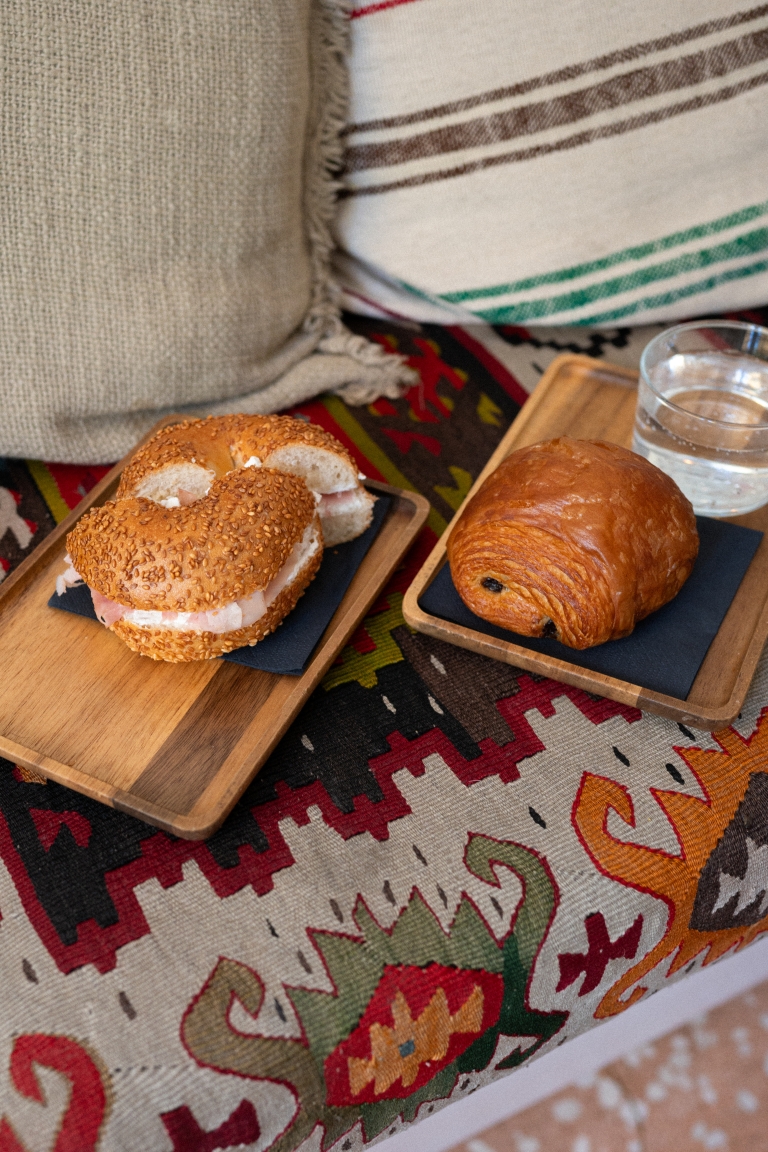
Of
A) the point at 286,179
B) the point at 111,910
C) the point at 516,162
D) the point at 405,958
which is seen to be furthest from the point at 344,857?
the point at 516,162

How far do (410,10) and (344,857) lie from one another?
1.06 m

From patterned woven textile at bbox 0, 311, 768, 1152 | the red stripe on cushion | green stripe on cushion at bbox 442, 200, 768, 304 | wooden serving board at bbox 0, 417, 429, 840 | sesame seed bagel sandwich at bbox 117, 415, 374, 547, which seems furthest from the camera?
green stripe on cushion at bbox 442, 200, 768, 304

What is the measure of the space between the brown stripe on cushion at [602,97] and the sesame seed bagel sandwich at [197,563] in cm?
62

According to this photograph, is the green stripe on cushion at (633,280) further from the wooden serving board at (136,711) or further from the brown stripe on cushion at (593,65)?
the wooden serving board at (136,711)

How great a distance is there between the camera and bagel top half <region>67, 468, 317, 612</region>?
891 mm

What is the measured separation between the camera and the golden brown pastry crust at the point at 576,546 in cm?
90

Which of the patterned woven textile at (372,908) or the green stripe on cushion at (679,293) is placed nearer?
the patterned woven textile at (372,908)

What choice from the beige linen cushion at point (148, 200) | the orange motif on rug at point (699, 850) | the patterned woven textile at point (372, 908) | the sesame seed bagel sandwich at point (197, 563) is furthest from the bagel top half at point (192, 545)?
the orange motif on rug at point (699, 850)

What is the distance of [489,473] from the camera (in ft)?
3.77

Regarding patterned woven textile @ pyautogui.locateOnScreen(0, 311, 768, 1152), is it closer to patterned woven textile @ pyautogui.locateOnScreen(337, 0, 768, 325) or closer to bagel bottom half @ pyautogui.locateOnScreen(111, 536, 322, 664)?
bagel bottom half @ pyautogui.locateOnScreen(111, 536, 322, 664)

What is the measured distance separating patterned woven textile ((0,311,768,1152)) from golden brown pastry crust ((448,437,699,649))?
105 millimetres

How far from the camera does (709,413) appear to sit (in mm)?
1168

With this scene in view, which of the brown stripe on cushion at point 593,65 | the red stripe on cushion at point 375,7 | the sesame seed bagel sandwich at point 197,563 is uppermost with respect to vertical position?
the red stripe on cushion at point 375,7

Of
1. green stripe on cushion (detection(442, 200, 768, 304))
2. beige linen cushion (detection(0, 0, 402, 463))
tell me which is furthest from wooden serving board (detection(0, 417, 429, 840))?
green stripe on cushion (detection(442, 200, 768, 304))
